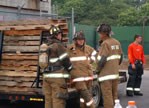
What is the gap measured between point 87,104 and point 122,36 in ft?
69.1

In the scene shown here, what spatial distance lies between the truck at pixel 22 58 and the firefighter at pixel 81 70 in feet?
1.35

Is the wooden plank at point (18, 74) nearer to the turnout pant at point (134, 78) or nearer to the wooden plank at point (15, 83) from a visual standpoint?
the wooden plank at point (15, 83)

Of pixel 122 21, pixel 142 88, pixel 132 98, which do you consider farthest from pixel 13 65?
pixel 122 21

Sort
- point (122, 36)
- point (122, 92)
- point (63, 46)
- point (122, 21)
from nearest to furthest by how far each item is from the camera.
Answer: point (63, 46) → point (122, 92) → point (122, 36) → point (122, 21)

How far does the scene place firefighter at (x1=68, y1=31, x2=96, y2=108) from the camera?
28.3ft

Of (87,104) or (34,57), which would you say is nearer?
(87,104)

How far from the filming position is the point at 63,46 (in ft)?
26.3

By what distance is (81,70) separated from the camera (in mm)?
8734

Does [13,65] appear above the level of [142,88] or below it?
above

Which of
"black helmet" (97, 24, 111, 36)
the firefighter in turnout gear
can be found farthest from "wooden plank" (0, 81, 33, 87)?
"black helmet" (97, 24, 111, 36)

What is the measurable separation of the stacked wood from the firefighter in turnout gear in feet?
3.90

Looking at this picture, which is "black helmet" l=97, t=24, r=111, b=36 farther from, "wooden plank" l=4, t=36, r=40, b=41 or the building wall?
the building wall

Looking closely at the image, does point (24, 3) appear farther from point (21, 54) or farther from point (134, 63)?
point (21, 54)

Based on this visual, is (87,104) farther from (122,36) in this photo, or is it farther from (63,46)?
(122,36)
